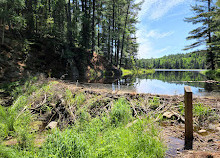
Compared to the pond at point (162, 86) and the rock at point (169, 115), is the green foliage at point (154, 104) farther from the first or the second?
the pond at point (162, 86)

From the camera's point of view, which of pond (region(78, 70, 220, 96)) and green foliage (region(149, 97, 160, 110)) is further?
pond (region(78, 70, 220, 96))

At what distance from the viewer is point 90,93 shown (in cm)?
647

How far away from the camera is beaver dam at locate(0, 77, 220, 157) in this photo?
7.63ft

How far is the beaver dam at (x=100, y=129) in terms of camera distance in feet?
7.63

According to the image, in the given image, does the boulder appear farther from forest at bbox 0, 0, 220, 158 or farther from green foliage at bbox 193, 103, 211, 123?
green foliage at bbox 193, 103, 211, 123

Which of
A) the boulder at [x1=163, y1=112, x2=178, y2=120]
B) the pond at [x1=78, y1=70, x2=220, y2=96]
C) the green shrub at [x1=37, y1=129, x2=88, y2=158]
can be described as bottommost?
the boulder at [x1=163, y1=112, x2=178, y2=120]

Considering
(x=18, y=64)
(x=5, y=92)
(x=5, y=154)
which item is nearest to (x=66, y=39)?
(x=18, y=64)

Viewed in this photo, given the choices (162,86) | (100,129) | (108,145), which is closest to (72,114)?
(100,129)

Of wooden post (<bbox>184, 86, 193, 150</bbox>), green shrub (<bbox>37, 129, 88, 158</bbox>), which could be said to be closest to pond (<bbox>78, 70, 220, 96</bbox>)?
wooden post (<bbox>184, 86, 193, 150</bbox>)

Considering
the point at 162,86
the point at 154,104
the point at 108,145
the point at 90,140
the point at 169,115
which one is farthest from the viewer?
the point at 162,86

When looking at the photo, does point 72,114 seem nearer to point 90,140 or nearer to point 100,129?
point 100,129

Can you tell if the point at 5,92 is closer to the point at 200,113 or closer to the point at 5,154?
the point at 5,154

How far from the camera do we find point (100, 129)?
3516 mm

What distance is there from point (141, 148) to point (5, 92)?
7.00 meters
